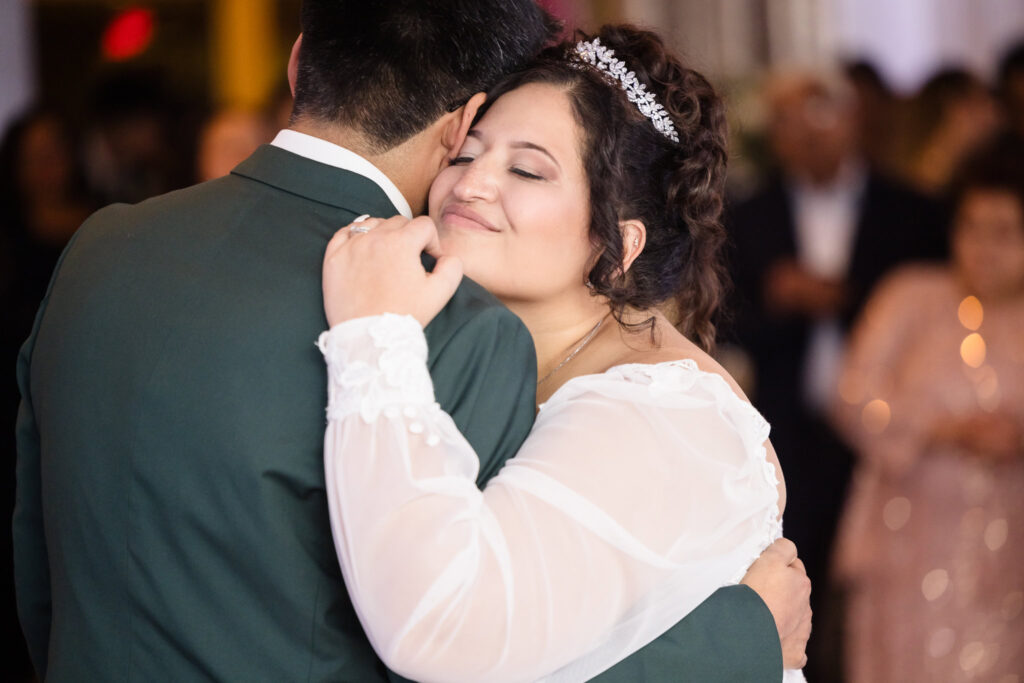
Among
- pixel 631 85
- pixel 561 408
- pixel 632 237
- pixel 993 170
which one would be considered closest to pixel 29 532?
pixel 561 408

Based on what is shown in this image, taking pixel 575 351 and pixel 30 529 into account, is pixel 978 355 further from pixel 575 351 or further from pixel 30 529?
pixel 30 529

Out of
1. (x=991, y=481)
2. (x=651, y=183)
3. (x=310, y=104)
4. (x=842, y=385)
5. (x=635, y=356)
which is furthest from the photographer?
(x=842, y=385)

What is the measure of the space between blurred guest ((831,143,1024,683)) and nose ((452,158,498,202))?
2219mm

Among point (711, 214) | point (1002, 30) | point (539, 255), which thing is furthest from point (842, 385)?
point (1002, 30)

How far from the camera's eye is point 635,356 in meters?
1.89

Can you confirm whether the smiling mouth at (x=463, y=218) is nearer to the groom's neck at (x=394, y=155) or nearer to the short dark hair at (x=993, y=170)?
the groom's neck at (x=394, y=155)

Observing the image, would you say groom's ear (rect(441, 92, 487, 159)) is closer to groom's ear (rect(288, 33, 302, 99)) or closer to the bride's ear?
groom's ear (rect(288, 33, 302, 99))

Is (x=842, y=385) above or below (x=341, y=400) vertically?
below

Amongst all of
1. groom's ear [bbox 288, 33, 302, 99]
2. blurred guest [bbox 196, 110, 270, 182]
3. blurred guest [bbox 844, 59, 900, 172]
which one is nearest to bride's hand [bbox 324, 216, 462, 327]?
groom's ear [bbox 288, 33, 302, 99]

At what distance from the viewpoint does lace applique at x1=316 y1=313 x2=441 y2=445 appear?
4.49 feet

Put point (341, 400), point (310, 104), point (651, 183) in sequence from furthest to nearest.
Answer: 1. point (651, 183)
2. point (310, 104)
3. point (341, 400)

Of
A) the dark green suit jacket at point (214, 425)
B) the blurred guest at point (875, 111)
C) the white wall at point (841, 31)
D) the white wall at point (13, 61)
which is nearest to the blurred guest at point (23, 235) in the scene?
the white wall at point (13, 61)

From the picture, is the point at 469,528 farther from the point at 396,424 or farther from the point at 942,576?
the point at 942,576

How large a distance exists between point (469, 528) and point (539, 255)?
65 cm
